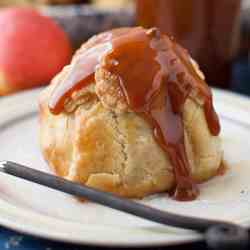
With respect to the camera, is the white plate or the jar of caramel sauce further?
the jar of caramel sauce

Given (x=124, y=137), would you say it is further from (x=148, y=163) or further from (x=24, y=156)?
(x=24, y=156)

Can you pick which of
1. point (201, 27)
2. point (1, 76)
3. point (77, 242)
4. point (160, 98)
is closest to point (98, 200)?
point (77, 242)

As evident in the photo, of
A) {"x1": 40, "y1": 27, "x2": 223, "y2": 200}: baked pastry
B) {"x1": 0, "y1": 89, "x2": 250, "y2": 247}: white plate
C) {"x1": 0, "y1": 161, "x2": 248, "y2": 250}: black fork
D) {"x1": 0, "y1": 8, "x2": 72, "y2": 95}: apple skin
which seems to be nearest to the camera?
{"x1": 0, "y1": 161, "x2": 248, "y2": 250}: black fork

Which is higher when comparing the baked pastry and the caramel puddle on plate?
the baked pastry

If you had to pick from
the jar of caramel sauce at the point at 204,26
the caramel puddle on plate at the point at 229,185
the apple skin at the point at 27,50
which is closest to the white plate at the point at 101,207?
the caramel puddle on plate at the point at 229,185

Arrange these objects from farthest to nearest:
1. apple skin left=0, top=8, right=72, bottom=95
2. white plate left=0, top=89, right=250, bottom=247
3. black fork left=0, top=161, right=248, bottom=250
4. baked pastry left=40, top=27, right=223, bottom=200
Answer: apple skin left=0, top=8, right=72, bottom=95 → baked pastry left=40, top=27, right=223, bottom=200 → white plate left=0, top=89, right=250, bottom=247 → black fork left=0, top=161, right=248, bottom=250

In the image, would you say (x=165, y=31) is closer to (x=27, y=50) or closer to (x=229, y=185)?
(x=27, y=50)

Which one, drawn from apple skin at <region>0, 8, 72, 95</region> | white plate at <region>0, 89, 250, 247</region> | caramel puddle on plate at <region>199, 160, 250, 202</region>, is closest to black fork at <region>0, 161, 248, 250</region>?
white plate at <region>0, 89, 250, 247</region>

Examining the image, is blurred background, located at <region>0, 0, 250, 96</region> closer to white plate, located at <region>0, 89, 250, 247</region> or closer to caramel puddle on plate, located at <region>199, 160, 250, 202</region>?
white plate, located at <region>0, 89, 250, 247</region>
